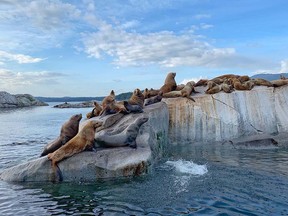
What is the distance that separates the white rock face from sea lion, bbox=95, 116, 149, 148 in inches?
252

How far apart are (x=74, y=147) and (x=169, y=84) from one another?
1095cm

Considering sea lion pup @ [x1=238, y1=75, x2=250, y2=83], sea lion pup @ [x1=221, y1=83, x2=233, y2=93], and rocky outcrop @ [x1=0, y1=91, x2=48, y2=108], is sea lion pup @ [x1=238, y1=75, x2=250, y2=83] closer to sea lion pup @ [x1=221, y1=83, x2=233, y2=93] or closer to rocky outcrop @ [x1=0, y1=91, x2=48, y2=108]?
sea lion pup @ [x1=221, y1=83, x2=233, y2=93]

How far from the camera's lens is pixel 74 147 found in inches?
490

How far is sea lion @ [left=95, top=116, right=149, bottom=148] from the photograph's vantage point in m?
13.1

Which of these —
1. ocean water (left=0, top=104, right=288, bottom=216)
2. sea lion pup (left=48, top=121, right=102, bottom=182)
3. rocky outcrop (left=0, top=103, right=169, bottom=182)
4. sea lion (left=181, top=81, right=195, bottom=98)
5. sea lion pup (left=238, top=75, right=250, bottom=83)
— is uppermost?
sea lion pup (left=238, top=75, right=250, bottom=83)

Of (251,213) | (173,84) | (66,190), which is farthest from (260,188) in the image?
(173,84)

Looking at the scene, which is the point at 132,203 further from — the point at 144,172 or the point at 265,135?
the point at 265,135

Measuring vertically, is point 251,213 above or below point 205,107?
below

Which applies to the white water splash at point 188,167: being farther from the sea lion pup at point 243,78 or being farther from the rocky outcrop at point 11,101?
the rocky outcrop at point 11,101

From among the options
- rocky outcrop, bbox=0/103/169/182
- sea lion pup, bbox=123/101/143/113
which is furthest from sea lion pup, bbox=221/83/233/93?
rocky outcrop, bbox=0/103/169/182

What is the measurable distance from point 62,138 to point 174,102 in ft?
27.0

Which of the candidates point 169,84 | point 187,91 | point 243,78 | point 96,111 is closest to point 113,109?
point 96,111

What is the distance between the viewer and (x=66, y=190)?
36.1ft

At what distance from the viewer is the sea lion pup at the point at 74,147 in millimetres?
12078
